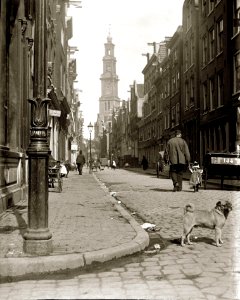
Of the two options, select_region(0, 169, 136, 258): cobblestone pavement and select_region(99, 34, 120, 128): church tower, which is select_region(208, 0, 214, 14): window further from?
select_region(99, 34, 120, 128): church tower

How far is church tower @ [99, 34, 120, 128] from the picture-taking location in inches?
7008

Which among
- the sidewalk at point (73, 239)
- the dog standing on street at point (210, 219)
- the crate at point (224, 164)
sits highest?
the crate at point (224, 164)

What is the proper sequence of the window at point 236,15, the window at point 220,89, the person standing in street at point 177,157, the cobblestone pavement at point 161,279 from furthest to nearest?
the window at point 220,89 → the window at point 236,15 → the person standing in street at point 177,157 → the cobblestone pavement at point 161,279

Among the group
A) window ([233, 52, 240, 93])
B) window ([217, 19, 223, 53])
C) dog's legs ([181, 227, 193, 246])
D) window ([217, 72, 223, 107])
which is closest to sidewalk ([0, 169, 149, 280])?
dog's legs ([181, 227, 193, 246])

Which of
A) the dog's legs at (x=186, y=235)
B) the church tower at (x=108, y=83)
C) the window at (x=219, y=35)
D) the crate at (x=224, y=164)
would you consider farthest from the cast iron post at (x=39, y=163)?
the church tower at (x=108, y=83)

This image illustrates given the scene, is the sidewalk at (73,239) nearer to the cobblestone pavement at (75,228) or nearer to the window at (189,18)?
the cobblestone pavement at (75,228)

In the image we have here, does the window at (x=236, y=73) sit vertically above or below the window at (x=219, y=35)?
below

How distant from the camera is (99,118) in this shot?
18425 cm

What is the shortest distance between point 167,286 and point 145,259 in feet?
3.87

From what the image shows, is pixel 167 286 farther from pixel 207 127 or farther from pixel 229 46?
pixel 207 127

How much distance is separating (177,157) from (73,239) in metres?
8.29

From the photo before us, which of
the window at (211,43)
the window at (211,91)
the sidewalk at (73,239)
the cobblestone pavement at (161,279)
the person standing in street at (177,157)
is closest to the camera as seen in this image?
the cobblestone pavement at (161,279)

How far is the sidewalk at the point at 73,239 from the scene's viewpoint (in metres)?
4.68

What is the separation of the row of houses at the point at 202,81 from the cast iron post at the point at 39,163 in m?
17.3
